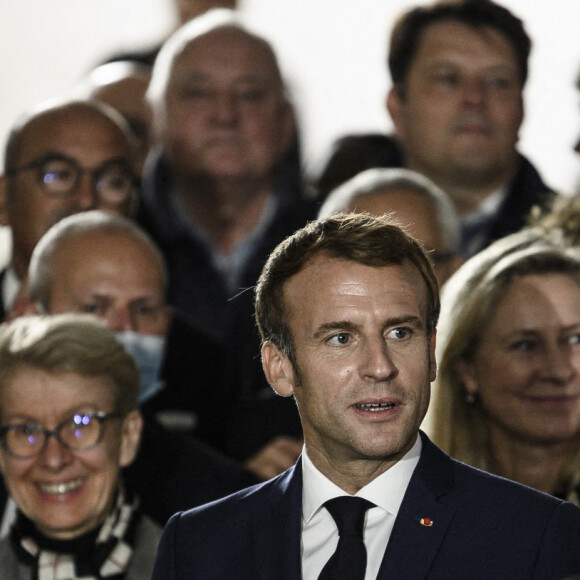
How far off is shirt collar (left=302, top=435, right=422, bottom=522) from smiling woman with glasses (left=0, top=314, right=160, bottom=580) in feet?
3.24

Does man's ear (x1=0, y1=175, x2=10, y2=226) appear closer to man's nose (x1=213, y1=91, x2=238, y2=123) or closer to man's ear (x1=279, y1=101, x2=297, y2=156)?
man's nose (x1=213, y1=91, x2=238, y2=123)

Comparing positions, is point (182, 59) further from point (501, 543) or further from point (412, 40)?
point (501, 543)

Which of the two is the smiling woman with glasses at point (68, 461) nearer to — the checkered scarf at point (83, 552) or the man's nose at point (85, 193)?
the checkered scarf at point (83, 552)

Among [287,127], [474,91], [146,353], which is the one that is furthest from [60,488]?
[287,127]

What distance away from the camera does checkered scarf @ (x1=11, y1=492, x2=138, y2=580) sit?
3293mm

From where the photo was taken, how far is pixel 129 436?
347 cm

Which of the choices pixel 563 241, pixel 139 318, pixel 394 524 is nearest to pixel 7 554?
pixel 139 318

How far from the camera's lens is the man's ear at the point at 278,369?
8.20 feet

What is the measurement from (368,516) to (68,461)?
1.16 metres

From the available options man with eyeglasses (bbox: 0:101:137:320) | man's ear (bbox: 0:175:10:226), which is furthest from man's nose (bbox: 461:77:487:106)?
man's ear (bbox: 0:175:10:226)

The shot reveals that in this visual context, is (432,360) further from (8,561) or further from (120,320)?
(120,320)

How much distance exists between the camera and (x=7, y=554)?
3355mm

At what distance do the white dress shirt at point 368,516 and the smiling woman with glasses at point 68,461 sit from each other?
39.0 inches

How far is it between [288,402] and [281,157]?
1.33 m
